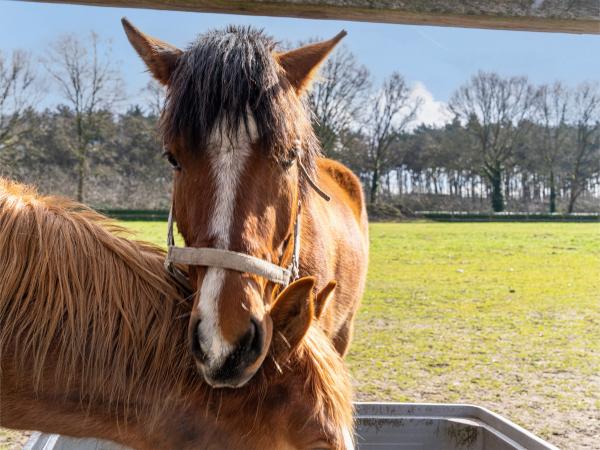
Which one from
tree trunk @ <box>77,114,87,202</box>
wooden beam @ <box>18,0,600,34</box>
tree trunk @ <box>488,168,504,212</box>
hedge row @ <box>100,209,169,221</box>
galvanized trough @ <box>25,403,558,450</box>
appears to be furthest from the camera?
tree trunk @ <box>488,168,504,212</box>

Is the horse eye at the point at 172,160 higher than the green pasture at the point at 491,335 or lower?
higher

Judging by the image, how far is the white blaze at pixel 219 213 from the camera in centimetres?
143

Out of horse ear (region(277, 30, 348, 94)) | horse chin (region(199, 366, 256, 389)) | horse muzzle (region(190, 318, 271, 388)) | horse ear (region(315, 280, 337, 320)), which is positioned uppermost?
horse ear (region(277, 30, 348, 94))

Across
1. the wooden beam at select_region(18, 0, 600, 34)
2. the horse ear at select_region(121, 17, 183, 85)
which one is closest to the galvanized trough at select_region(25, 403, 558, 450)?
the wooden beam at select_region(18, 0, 600, 34)

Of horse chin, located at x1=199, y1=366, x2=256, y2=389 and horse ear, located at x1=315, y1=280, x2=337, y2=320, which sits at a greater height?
horse ear, located at x1=315, y1=280, x2=337, y2=320

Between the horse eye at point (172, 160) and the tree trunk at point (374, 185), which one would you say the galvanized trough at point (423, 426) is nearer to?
the horse eye at point (172, 160)

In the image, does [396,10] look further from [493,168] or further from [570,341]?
[493,168]

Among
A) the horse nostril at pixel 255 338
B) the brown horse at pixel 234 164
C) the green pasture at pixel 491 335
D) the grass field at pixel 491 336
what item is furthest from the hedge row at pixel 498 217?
the horse nostril at pixel 255 338

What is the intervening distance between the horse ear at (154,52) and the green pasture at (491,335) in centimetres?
62

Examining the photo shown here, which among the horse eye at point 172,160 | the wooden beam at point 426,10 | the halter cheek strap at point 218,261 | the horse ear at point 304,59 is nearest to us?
the halter cheek strap at point 218,261

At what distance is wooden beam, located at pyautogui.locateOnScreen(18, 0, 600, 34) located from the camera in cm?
224

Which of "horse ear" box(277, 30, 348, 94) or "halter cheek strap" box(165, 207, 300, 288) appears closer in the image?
"halter cheek strap" box(165, 207, 300, 288)

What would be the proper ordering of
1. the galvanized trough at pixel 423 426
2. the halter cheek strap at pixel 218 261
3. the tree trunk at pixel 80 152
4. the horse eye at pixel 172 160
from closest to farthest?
the halter cheek strap at pixel 218 261
the horse eye at pixel 172 160
the galvanized trough at pixel 423 426
the tree trunk at pixel 80 152

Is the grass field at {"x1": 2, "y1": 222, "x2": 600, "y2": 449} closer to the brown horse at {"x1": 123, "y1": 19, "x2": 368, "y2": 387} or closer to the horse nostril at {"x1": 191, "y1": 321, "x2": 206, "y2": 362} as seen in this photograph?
the brown horse at {"x1": 123, "y1": 19, "x2": 368, "y2": 387}
